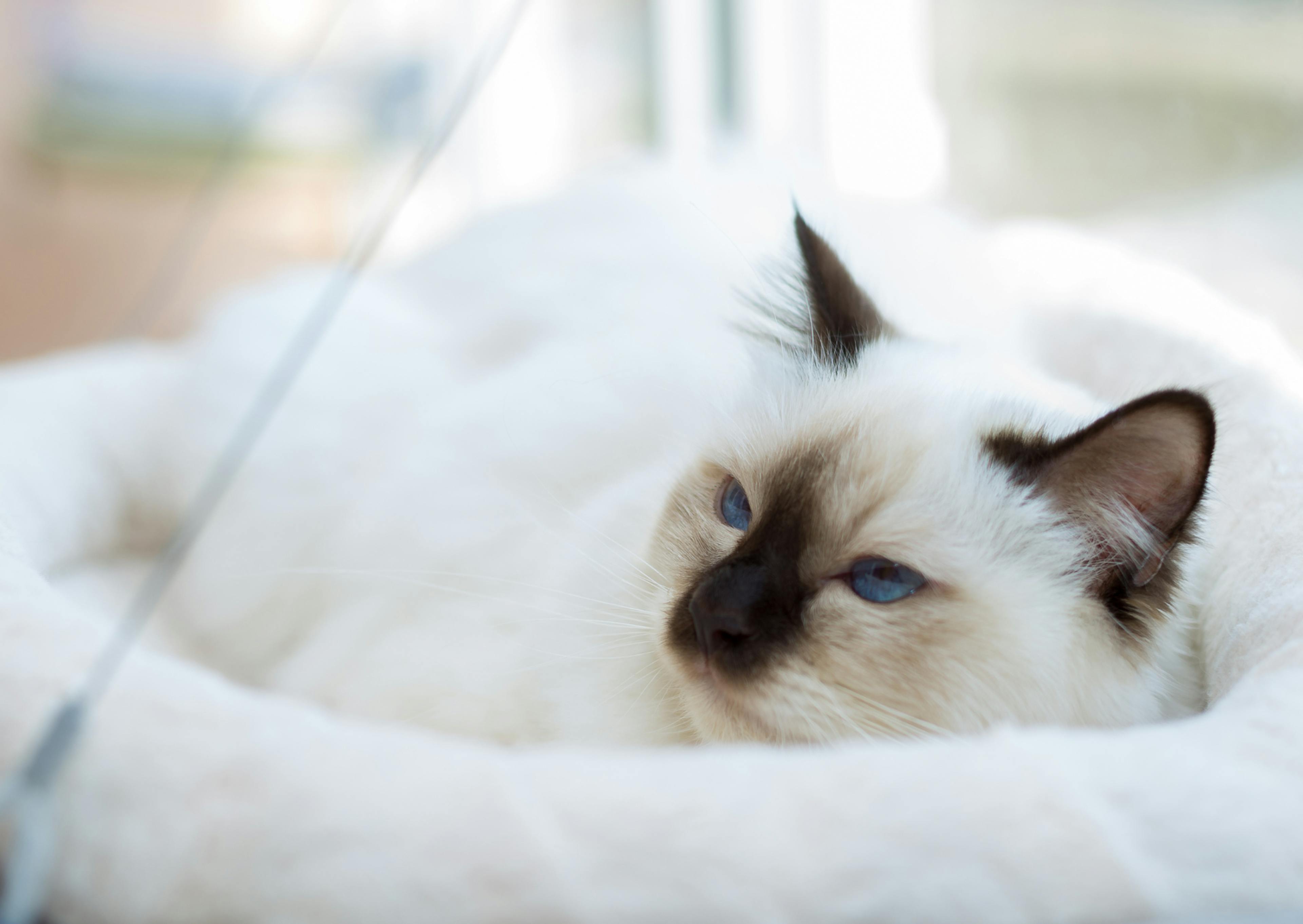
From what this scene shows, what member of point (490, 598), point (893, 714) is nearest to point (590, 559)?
point (490, 598)

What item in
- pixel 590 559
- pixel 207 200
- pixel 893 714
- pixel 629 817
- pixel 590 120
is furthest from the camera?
pixel 590 120

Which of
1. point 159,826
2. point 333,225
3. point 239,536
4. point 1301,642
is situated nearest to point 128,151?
point 333,225

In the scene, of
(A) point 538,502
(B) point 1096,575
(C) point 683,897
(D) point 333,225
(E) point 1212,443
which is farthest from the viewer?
(D) point 333,225

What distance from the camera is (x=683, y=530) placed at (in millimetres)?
1071

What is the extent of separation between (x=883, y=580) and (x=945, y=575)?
0.05 meters

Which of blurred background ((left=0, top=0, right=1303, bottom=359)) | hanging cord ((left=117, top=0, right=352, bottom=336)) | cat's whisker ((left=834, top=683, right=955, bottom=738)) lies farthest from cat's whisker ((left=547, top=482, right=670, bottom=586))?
hanging cord ((left=117, top=0, right=352, bottom=336))

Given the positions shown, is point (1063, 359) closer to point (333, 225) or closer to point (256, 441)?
point (256, 441)

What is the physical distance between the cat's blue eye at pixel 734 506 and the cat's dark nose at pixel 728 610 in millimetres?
130

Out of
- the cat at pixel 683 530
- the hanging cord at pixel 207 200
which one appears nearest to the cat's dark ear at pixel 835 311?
the cat at pixel 683 530

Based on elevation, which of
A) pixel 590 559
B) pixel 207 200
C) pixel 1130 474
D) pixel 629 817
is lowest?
pixel 207 200

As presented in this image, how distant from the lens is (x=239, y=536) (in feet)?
5.06

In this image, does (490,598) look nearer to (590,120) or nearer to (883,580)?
(883,580)

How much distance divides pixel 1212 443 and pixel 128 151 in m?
4.30

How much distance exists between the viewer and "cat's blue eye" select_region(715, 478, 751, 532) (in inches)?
41.1
